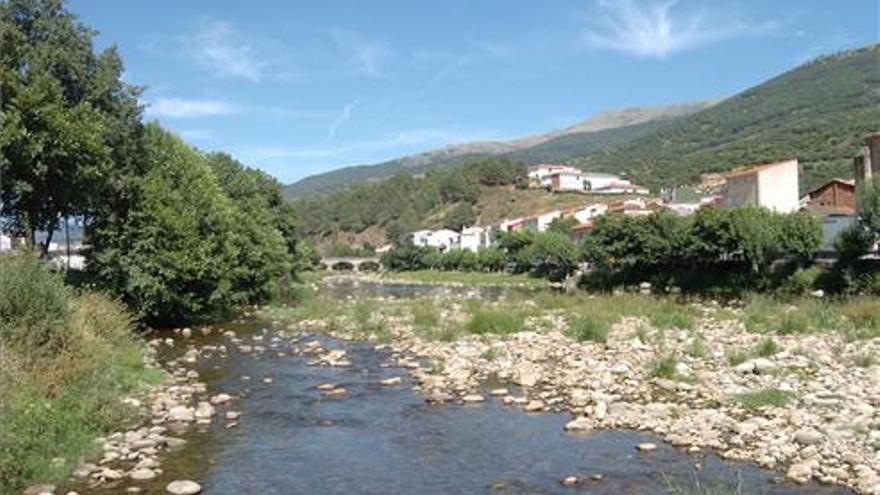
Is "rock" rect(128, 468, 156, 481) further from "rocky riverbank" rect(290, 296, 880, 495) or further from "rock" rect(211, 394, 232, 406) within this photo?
"rocky riverbank" rect(290, 296, 880, 495)

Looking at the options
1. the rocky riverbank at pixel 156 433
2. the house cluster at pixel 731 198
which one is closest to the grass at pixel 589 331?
the rocky riverbank at pixel 156 433

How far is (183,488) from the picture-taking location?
1277cm

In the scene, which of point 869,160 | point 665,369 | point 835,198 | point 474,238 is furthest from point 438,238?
point 665,369

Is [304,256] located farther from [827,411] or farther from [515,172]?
[515,172]

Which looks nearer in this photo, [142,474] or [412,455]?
[142,474]

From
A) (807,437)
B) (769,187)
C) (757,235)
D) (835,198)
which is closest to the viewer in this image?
(807,437)

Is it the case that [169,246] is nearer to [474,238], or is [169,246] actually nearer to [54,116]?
[54,116]

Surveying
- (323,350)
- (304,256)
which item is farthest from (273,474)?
(304,256)

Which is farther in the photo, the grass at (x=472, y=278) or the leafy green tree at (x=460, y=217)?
the leafy green tree at (x=460, y=217)

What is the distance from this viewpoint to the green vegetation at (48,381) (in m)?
12.7

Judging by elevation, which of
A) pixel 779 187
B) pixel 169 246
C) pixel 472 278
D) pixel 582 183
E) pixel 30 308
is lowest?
pixel 472 278

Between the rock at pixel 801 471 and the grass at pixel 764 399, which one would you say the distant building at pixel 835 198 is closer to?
the grass at pixel 764 399

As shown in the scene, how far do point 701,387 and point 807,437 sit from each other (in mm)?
4868

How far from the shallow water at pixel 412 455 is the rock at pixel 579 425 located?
253 mm
